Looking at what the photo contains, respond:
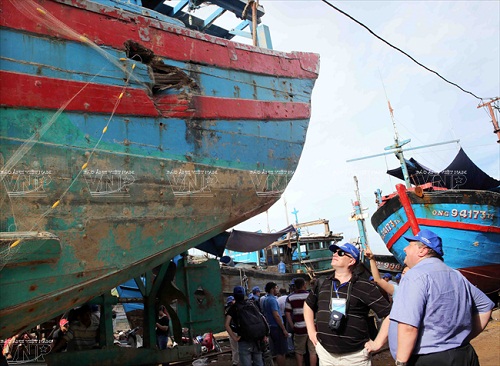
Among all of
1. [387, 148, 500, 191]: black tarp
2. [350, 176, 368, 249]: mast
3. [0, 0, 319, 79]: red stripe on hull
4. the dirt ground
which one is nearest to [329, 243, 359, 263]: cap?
[0, 0, 319, 79]: red stripe on hull

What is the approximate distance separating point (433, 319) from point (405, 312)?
15 cm

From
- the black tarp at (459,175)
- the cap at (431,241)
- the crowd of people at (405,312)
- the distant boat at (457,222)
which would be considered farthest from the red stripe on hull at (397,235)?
the cap at (431,241)

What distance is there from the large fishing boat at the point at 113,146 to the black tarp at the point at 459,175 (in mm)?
13941

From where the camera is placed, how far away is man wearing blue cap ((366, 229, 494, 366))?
198 centimetres

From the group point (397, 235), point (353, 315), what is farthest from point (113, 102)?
point (397, 235)

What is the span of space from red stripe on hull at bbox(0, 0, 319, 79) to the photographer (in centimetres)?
249

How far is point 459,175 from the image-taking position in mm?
16531

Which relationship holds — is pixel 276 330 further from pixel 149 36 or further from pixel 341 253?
pixel 149 36

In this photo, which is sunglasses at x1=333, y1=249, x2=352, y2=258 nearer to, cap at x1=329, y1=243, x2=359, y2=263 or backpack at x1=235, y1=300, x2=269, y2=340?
cap at x1=329, y1=243, x2=359, y2=263

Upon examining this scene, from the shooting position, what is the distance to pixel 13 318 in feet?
8.84

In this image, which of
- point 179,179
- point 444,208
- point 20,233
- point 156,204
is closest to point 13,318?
point 20,233

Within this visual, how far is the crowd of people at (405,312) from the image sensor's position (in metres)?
2.00

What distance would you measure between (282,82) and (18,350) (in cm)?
824

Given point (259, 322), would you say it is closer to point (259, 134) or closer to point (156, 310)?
point (156, 310)
